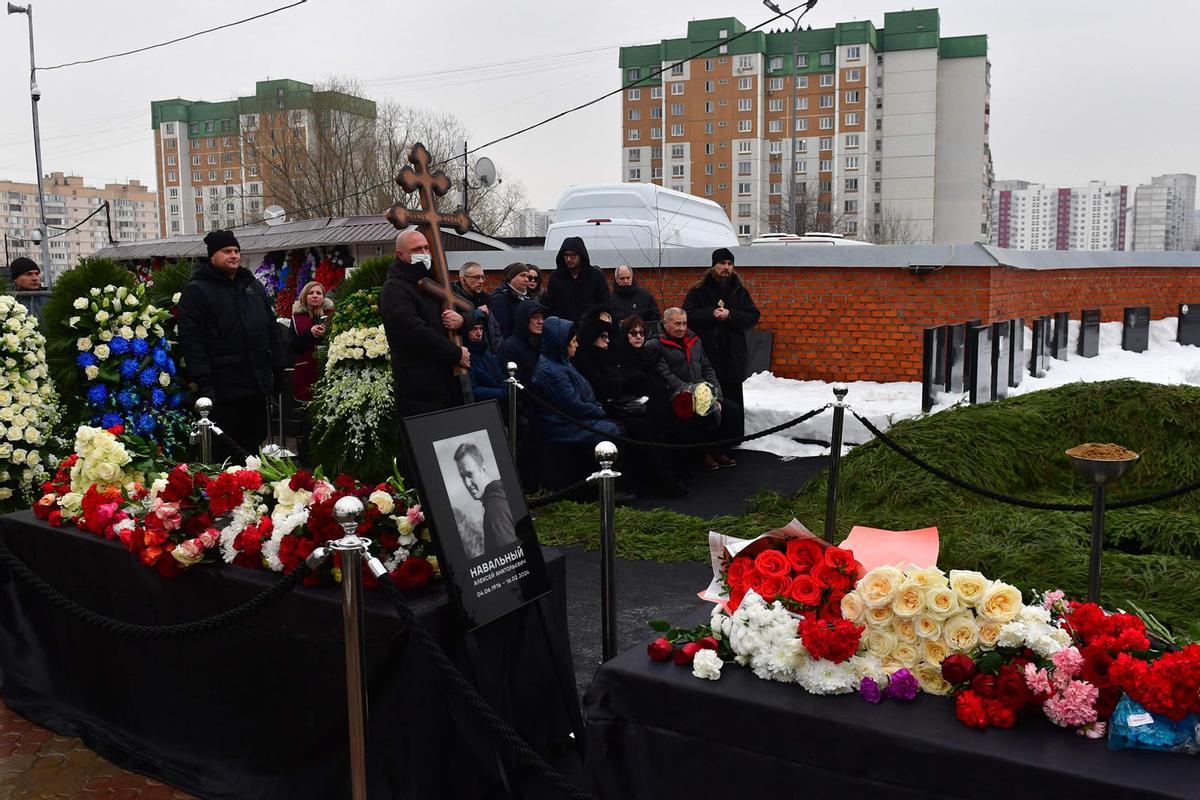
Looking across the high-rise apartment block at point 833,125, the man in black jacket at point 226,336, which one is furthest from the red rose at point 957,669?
the high-rise apartment block at point 833,125

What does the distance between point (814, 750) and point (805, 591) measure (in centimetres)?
48

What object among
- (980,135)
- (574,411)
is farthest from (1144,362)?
(980,135)

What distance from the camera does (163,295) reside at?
8.29 meters

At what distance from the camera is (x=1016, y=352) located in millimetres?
12680

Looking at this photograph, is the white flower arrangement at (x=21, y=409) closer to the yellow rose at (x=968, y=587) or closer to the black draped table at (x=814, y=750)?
the black draped table at (x=814, y=750)

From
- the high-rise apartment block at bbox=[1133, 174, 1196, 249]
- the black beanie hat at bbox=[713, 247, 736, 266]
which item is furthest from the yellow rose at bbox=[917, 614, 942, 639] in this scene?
the high-rise apartment block at bbox=[1133, 174, 1196, 249]

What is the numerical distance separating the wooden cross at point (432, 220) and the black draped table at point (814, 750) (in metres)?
4.30

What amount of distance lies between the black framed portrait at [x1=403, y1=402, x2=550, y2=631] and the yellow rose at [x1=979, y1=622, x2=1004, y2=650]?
5.00ft

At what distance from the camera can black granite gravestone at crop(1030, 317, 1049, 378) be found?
13.7m

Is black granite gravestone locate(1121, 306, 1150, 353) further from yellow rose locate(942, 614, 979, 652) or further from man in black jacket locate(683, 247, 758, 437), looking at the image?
yellow rose locate(942, 614, 979, 652)

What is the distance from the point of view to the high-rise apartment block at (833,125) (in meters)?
73.6

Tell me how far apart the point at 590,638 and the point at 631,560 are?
140 cm

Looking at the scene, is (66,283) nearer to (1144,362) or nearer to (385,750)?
(385,750)

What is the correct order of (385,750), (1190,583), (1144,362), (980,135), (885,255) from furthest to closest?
(980,135), (1144,362), (885,255), (1190,583), (385,750)
